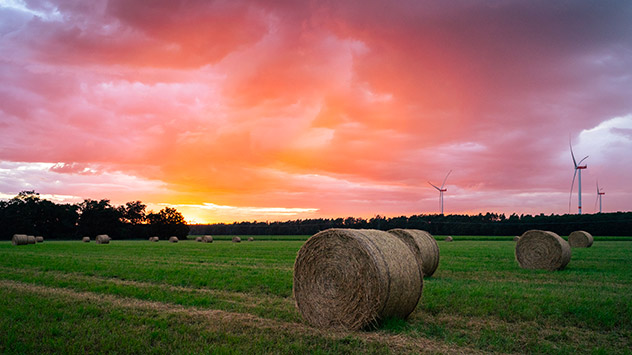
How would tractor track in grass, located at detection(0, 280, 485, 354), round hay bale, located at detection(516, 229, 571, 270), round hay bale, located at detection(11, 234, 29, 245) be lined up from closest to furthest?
tractor track in grass, located at detection(0, 280, 485, 354) < round hay bale, located at detection(516, 229, 571, 270) < round hay bale, located at detection(11, 234, 29, 245)

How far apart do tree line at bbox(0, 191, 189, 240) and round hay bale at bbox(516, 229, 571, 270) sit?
3010 inches

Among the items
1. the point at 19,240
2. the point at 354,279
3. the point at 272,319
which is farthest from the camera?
the point at 19,240

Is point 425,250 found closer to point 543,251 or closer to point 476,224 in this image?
point 543,251

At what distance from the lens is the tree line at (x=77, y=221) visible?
87.0m

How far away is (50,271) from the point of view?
1908cm

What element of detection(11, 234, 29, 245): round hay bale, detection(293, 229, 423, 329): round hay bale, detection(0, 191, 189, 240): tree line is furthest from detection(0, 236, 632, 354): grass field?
detection(0, 191, 189, 240): tree line

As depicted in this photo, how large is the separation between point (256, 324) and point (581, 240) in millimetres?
38497

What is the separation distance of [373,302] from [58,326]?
6.03 metres

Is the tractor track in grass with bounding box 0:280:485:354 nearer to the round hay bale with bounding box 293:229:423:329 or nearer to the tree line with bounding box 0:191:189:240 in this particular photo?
the round hay bale with bounding box 293:229:423:329

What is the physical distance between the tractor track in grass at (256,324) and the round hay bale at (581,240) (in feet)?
121

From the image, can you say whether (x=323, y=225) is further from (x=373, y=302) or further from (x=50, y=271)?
(x=373, y=302)

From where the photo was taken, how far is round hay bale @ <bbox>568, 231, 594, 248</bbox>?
3900 cm

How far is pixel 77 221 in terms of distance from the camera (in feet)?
305

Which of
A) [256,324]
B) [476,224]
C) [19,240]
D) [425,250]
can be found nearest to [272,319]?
[256,324]
